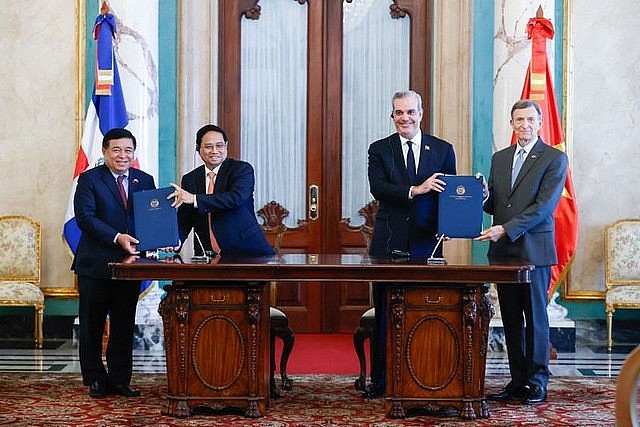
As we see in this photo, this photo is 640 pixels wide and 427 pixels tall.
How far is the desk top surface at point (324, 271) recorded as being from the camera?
17.1ft

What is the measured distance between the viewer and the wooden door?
9359mm

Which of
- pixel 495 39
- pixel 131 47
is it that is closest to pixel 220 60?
pixel 131 47

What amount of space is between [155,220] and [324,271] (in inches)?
39.2

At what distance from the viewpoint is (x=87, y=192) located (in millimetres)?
6008

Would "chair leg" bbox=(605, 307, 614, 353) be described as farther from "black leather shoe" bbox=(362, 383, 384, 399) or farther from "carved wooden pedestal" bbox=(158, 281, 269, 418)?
"carved wooden pedestal" bbox=(158, 281, 269, 418)

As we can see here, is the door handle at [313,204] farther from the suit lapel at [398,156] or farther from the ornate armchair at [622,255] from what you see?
the suit lapel at [398,156]

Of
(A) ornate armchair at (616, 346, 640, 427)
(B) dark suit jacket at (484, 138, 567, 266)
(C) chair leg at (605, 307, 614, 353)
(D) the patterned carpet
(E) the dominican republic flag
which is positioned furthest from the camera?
(C) chair leg at (605, 307, 614, 353)

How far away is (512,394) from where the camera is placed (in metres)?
5.98

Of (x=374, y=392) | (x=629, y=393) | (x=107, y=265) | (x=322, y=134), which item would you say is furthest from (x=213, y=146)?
(x=629, y=393)

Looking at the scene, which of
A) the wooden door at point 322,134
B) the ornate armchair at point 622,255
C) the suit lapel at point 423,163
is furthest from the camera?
the wooden door at point 322,134

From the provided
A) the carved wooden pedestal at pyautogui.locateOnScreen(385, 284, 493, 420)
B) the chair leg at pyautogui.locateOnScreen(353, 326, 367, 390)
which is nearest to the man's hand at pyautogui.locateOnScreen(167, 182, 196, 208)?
the carved wooden pedestal at pyautogui.locateOnScreen(385, 284, 493, 420)

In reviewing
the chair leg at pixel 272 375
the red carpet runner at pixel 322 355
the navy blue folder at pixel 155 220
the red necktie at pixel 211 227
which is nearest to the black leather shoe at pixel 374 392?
the chair leg at pixel 272 375

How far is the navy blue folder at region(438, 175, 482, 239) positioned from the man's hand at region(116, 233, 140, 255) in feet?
5.75

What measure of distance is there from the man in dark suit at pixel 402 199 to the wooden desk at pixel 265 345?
20.3 inches
